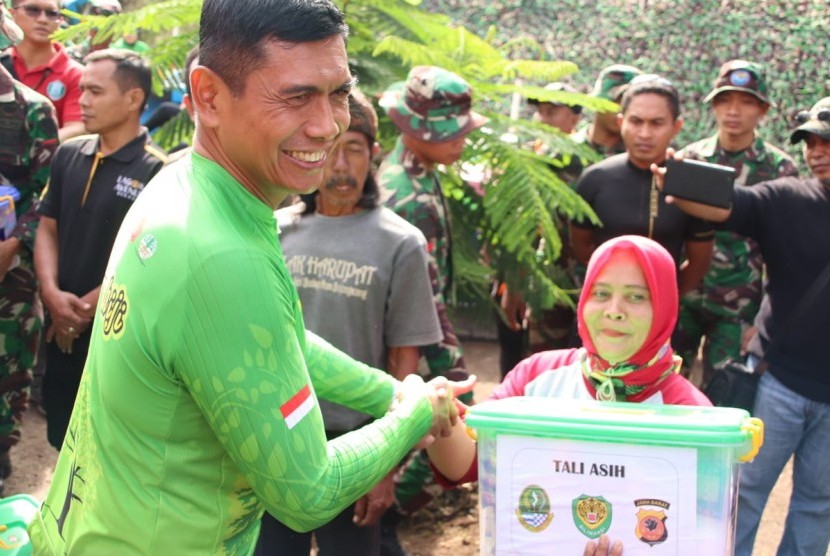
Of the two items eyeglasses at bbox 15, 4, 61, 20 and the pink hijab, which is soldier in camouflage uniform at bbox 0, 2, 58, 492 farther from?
the pink hijab

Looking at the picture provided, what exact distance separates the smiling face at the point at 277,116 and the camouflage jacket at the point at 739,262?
4.26 meters

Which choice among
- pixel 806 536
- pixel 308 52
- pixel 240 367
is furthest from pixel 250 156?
pixel 806 536

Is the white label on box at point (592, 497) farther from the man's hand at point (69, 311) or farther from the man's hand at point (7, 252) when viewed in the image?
the man's hand at point (7, 252)

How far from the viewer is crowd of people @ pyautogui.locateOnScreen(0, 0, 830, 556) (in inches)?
76.0

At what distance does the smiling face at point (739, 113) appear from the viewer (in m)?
6.07

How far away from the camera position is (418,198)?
4578 mm

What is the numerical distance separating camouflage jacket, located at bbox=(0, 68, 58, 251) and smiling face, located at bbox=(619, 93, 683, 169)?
306 cm

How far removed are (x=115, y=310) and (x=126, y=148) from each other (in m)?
3.53

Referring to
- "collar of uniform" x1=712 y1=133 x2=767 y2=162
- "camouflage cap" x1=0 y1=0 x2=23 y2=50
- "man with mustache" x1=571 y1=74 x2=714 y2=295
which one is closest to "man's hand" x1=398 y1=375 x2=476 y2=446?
"camouflage cap" x1=0 y1=0 x2=23 y2=50

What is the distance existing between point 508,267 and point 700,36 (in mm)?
6151

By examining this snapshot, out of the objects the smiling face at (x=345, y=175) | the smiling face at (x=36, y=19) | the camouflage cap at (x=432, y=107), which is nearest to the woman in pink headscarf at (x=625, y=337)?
the smiling face at (x=345, y=175)

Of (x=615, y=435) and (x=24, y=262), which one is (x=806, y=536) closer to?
(x=615, y=435)

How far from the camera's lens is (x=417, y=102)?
15.4 feet

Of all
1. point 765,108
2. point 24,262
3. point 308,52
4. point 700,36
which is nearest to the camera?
point 308,52
